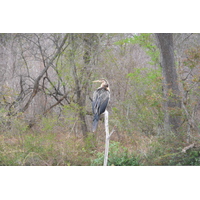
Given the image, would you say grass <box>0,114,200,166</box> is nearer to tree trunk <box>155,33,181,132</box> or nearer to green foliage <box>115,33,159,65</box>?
tree trunk <box>155,33,181,132</box>

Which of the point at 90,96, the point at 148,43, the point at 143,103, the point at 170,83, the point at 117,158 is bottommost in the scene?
the point at 117,158

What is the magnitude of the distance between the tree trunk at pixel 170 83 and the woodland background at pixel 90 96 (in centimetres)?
2

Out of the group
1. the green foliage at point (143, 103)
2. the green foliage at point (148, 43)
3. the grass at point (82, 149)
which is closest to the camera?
the grass at point (82, 149)

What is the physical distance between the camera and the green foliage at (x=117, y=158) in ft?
12.9

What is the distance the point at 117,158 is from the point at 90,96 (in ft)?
4.09

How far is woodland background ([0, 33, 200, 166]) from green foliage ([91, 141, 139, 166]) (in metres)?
0.01

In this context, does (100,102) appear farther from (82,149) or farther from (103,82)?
(82,149)

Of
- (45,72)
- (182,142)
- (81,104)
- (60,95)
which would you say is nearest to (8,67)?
(45,72)

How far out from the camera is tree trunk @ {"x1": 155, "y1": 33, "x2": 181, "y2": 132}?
4047 millimetres

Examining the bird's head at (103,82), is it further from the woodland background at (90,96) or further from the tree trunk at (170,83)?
the tree trunk at (170,83)

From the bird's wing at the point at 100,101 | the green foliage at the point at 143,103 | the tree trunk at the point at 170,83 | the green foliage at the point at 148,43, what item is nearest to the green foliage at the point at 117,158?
the green foliage at the point at 143,103

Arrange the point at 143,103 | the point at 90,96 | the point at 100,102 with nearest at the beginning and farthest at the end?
the point at 100,102 < the point at 143,103 < the point at 90,96

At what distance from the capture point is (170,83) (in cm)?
413

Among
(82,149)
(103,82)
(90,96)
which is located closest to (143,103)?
(103,82)
